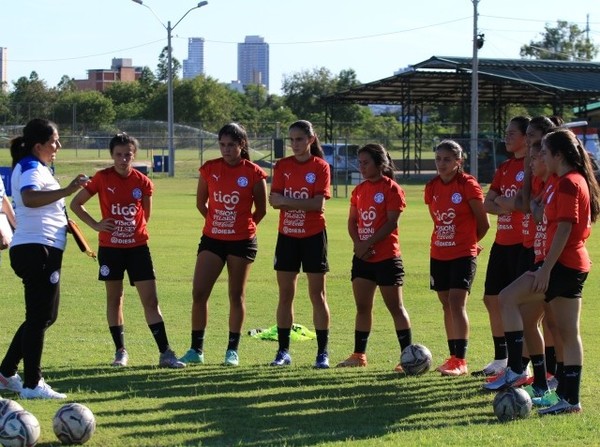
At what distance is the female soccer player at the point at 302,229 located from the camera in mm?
9562

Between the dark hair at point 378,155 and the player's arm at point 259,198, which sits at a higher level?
the dark hair at point 378,155

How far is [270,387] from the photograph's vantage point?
8.48m

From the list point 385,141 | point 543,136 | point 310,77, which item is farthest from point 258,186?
point 310,77

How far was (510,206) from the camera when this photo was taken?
841 centimetres

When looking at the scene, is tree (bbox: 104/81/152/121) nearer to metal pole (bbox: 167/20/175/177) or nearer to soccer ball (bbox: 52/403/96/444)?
metal pole (bbox: 167/20/175/177)

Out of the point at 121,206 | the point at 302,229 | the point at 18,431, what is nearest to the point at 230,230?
the point at 302,229

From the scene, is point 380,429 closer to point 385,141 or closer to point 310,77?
point 385,141

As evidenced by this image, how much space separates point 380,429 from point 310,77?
100117 millimetres

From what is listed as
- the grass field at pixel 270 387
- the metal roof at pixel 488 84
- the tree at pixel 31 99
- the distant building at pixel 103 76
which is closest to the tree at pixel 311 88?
the tree at pixel 31 99

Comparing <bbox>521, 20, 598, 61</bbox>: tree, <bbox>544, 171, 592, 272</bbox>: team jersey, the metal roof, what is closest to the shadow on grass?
<bbox>544, 171, 592, 272</bbox>: team jersey

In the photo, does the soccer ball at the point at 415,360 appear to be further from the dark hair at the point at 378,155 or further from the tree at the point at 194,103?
the tree at the point at 194,103

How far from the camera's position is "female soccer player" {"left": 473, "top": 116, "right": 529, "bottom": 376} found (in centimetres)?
872

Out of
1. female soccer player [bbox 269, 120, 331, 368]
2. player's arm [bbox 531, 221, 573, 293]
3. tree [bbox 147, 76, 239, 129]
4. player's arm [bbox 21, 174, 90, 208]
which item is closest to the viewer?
player's arm [bbox 531, 221, 573, 293]

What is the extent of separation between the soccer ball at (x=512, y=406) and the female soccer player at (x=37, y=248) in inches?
127
